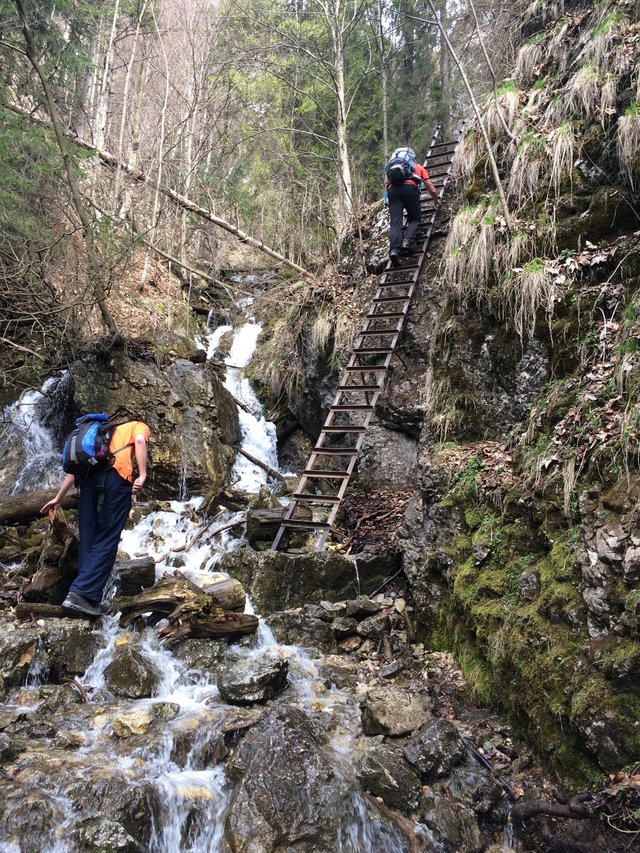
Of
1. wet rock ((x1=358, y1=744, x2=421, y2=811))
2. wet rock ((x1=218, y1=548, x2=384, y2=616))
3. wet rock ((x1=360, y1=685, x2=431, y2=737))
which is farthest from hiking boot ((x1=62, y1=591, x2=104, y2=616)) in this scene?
wet rock ((x1=358, y1=744, x2=421, y2=811))

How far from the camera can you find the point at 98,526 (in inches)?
197

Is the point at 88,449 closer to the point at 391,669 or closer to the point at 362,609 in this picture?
the point at 362,609

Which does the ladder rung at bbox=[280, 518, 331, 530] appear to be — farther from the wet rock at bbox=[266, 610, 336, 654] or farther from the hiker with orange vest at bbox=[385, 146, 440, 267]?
the hiker with orange vest at bbox=[385, 146, 440, 267]

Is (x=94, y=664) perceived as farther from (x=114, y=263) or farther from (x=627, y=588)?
(x=114, y=263)

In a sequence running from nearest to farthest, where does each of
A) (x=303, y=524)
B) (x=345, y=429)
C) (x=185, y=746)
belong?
(x=185, y=746), (x=303, y=524), (x=345, y=429)

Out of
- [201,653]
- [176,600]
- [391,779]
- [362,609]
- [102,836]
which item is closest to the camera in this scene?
[102,836]

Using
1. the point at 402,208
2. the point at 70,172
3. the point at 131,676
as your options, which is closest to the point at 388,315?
the point at 402,208

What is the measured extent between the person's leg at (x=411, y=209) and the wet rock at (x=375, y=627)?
18.4 ft

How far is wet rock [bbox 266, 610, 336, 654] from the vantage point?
5043 millimetres

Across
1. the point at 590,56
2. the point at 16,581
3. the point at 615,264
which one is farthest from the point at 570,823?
the point at 590,56

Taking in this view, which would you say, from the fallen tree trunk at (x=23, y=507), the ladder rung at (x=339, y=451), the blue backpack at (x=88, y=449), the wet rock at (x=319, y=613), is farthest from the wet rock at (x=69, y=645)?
the ladder rung at (x=339, y=451)

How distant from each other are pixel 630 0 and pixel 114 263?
7.57 meters

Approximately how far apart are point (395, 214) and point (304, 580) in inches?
215

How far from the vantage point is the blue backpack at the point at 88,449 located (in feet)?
15.8
